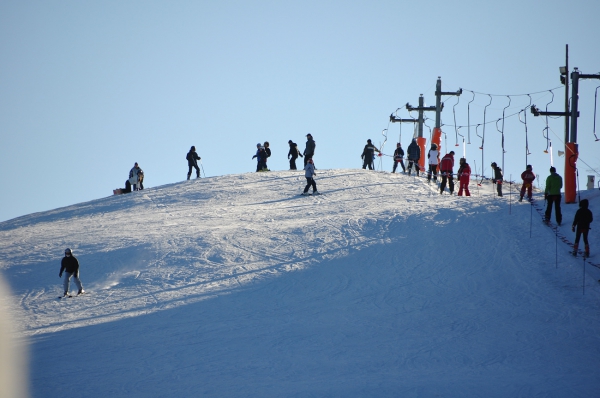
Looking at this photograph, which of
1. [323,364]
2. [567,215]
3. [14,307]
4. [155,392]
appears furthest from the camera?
[567,215]

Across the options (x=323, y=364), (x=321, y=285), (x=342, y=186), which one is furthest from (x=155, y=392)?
(x=342, y=186)

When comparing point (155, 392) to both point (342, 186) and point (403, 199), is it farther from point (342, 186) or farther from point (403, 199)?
point (342, 186)

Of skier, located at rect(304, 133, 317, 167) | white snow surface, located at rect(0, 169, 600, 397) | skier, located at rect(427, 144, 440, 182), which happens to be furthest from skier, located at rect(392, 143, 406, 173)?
white snow surface, located at rect(0, 169, 600, 397)

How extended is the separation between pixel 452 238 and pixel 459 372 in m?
8.79

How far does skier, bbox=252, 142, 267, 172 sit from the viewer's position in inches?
1319

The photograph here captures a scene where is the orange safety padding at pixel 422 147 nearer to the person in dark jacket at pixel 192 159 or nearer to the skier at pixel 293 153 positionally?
the skier at pixel 293 153

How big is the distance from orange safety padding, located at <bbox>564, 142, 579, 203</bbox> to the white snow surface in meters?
0.74

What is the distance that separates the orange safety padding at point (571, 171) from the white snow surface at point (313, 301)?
2.42 ft

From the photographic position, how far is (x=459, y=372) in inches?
456

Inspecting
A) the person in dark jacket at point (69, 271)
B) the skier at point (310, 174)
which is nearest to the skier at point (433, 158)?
the skier at point (310, 174)

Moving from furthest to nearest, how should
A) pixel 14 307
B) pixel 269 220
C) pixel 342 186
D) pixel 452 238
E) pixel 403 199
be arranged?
Answer: pixel 342 186 < pixel 403 199 < pixel 269 220 < pixel 452 238 < pixel 14 307

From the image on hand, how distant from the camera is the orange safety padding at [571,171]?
23.5 meters

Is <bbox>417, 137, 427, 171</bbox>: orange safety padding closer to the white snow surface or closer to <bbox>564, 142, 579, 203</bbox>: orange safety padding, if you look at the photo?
the white snow surface

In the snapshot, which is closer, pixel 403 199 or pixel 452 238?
pixel 452 238
